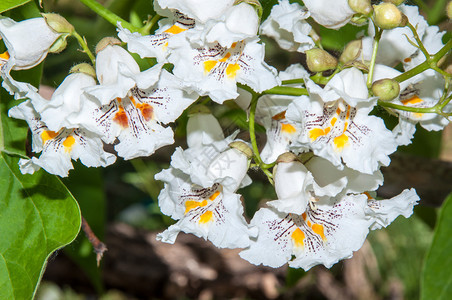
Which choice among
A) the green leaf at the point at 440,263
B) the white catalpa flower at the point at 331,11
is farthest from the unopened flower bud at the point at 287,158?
the green leaf at the point at 440,263

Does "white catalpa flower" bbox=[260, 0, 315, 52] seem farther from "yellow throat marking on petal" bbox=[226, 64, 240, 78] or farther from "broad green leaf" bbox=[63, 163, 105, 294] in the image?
"broad green leaf" bbox=[63, 163, 105, 294]

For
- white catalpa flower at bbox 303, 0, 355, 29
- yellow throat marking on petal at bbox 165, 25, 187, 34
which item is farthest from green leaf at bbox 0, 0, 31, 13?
white catalpa flower at bbox 303, 0, 355, 29

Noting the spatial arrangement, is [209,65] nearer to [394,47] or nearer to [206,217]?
[206,217]

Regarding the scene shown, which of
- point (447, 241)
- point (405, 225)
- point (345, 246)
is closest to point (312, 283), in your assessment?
point (405, 225)

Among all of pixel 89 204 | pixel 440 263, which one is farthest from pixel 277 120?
pixel 89 204

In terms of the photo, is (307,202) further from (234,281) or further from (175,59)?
(234,281)

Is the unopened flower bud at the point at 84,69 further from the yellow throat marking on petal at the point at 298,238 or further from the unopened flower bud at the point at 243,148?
the yellow throat marking on petal at the point at 298,238
